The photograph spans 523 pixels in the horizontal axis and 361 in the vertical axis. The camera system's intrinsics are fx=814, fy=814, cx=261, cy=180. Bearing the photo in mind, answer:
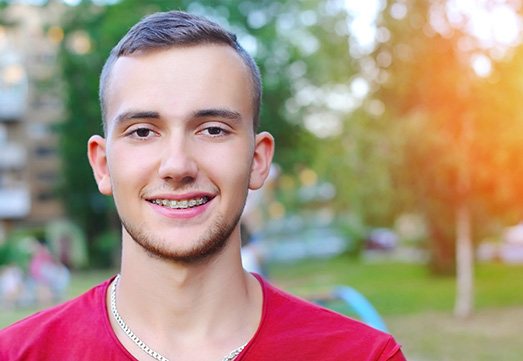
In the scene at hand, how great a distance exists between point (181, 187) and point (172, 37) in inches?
11.7

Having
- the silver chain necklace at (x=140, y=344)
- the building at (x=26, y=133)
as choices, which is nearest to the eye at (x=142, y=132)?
the silver chain necklace at (x=140, y=344)

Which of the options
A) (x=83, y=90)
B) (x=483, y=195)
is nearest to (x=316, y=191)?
(x=83, y=90)

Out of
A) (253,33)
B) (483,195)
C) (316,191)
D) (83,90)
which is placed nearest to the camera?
(483,195)

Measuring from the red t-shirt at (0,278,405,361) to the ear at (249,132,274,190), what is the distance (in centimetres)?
25

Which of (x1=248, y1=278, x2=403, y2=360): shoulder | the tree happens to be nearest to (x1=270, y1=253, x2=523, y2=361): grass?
the tree

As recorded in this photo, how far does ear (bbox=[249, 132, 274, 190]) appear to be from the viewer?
1.67 meters

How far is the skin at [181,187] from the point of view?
1504 millimetres

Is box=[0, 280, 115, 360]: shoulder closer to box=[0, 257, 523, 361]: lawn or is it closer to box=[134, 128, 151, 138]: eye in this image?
box=[134, 128, 151, 138]: eye

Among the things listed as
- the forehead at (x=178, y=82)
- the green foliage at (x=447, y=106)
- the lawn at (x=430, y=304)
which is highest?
the forehead at (x=178, y=82)

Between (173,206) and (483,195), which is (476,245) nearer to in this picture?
(483,195)

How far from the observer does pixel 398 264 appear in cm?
2500

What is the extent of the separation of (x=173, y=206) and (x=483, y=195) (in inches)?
511

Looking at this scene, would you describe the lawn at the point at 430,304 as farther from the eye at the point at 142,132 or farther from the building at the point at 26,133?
the building at the point at 26,133

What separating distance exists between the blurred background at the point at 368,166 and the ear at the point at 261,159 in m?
3.98
